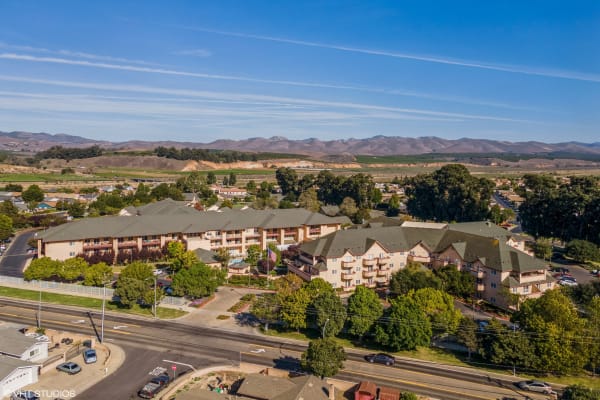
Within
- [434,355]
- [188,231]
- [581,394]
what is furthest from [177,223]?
[581,394]

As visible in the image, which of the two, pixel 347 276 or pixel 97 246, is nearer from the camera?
pixel 347 276

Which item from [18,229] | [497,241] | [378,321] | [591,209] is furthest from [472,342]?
[18,229]

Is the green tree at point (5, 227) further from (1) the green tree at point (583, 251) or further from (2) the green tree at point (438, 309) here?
(1) the green tree at point (583, 251)

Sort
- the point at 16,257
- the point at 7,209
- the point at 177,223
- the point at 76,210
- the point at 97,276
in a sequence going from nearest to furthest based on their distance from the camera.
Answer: the point at 97,276 → the point at 16,257 → the point at 177,223 → the point at 7,209 → the point at 76,210

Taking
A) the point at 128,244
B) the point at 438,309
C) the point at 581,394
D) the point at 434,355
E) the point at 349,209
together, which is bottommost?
the point at 434,355

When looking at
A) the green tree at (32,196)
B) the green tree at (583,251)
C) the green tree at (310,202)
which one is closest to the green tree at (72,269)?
the green tree at (310,202)

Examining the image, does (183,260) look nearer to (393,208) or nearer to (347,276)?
(347,276)

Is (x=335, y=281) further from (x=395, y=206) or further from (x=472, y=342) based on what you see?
(x=395, y=206)
